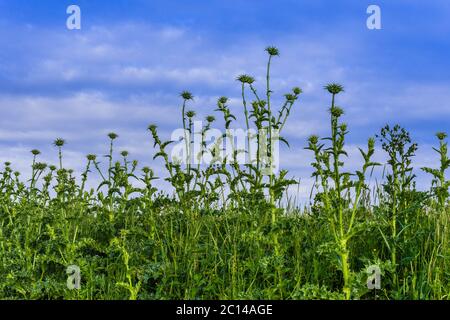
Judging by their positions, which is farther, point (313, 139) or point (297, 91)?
point (297, 91)

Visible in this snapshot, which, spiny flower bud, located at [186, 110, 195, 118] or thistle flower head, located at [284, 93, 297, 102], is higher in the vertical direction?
thistle flower head, located at [284, 93, 297, 102]

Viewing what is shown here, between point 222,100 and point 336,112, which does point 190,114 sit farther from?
point 336,112

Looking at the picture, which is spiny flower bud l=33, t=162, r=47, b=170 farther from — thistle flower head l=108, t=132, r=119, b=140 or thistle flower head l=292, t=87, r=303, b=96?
thistle flower head l=292, t=87, r=303, b=96

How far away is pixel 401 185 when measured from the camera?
7020mm

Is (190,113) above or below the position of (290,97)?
below

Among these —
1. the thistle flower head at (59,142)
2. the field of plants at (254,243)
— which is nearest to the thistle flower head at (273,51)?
the field of plants at (254,243)

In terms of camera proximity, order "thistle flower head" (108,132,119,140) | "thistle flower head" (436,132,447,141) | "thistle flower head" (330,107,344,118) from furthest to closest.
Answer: "thistle flower head" (108,132,119,140) → "thistle flower head" (436,132,447,141) → "thistle flower head" (330,107,344,118)

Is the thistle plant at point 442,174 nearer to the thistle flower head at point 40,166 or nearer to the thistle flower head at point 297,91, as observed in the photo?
the thistle flower head at point 297,91

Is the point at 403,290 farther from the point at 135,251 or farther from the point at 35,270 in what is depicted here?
the point at 35,270

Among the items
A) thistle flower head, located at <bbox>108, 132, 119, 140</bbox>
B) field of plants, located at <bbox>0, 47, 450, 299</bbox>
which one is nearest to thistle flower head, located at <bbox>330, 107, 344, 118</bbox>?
field of plants, located at <bbox>0, 47, 450, 299</bbox>

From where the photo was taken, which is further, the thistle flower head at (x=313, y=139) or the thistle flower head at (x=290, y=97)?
the thistle flower head at (x=290, y=97)

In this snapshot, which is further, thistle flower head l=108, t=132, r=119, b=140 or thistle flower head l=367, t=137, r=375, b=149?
thistle flower head l=108, t=132, r=119, b=140

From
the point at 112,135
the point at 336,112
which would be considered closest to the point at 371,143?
the point at 336,112

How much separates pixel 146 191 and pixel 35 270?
1775 millimetres
